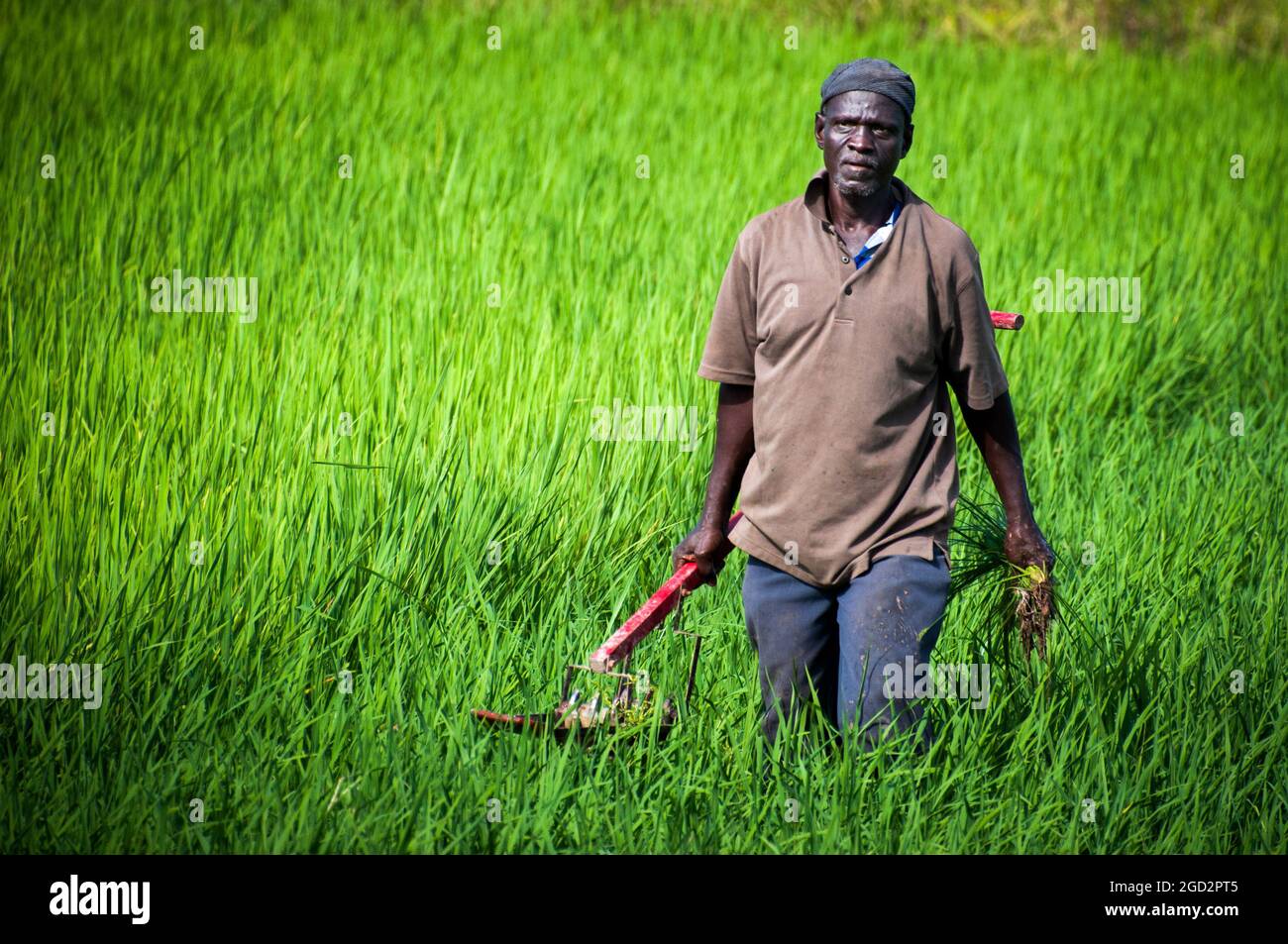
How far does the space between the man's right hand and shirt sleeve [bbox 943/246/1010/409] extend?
504 mm

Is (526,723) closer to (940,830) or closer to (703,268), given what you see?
(940,830)

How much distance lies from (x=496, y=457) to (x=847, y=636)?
Result: 1.41 metres

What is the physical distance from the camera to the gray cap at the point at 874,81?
7.96ft

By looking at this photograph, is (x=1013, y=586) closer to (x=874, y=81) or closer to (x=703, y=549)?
(x=703, y=549)

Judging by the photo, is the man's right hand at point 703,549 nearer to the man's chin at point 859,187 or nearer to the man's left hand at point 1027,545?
the man's left hand at point 1027,545

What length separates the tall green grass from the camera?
8.66 feet

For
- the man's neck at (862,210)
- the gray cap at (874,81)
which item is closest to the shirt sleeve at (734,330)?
the man's neck at (862,210)

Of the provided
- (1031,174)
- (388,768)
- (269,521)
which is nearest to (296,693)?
(388,768)

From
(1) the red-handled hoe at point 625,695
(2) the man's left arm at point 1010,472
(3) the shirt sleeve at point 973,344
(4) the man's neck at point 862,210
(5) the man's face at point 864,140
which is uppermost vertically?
(5) the man's face at point 864,140

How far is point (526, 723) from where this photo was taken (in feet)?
8.16

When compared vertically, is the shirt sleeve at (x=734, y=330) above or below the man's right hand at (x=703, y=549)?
above

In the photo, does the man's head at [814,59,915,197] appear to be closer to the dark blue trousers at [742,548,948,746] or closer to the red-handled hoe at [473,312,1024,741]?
the red-handled hoe at [473,312,1024,741]

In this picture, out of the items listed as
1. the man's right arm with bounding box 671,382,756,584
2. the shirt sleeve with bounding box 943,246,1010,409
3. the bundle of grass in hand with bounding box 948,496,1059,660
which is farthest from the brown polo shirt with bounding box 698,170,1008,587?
the bundle of grass in hand with bounding box 948,496,1059,660

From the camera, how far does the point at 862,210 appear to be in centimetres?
249
